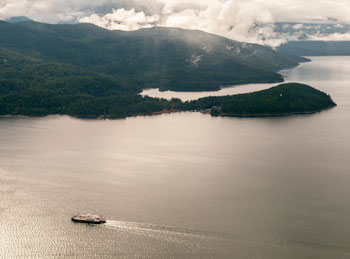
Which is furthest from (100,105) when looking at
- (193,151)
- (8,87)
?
(193,151)

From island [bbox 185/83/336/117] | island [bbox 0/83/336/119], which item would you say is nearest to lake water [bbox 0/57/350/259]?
island [bbox 185/83/336/117]

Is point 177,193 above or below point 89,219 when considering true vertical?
above

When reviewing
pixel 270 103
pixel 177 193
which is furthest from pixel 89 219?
pixel 270 103

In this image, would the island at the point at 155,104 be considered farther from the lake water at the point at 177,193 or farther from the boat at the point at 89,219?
the boat at the point at 89,219

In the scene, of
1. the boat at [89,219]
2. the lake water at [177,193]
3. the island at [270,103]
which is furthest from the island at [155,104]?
the boat at [89,219]

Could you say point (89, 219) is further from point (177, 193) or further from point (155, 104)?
point (155, 104)

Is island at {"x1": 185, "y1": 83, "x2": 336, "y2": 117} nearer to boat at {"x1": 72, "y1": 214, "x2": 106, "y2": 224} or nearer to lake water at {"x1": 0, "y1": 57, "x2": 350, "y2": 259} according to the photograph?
lake water at {"x1": 0, "y1": 57, "x2": 350, "y2": 259}
